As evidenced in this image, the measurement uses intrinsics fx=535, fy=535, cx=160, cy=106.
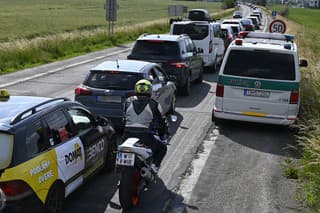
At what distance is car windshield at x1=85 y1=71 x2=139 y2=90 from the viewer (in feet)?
35.3

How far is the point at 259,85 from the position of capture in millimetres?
11445

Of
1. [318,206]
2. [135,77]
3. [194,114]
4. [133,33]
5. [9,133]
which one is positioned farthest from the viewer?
[133,33]

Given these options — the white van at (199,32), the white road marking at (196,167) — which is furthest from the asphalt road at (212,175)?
the white van at (199,32)

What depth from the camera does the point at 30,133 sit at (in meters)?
5.92

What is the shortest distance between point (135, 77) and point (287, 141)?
3.46 metres

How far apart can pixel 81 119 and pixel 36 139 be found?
4.89 ft

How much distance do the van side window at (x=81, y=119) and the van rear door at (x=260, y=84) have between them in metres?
4.65

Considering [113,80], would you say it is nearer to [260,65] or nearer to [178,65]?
[260,65]

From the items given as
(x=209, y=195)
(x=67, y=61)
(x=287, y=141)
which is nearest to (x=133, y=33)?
(x=67, y=61)

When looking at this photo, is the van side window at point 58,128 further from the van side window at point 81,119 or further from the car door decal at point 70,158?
the van side window at point 81,119

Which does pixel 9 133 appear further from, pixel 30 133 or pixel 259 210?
pixel 259 210

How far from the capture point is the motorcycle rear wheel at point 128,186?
674 cm

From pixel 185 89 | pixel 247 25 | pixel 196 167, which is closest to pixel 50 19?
pixel 247 25

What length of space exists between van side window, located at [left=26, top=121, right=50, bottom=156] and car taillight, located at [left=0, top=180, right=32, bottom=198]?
41 centimetres
